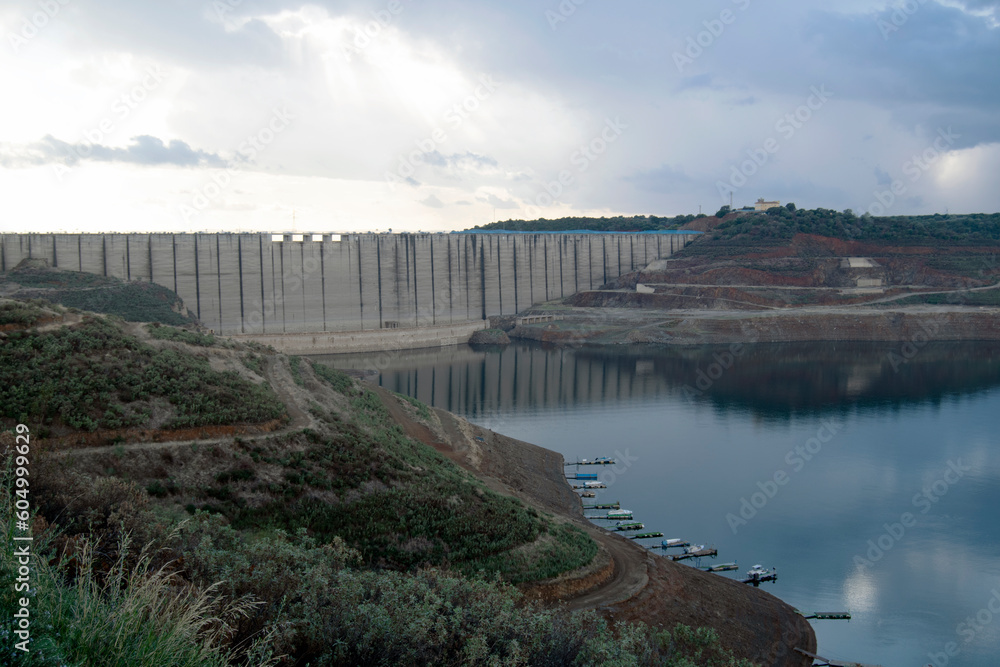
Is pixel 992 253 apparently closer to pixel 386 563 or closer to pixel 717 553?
pixel 717 553

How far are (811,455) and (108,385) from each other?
2624cm

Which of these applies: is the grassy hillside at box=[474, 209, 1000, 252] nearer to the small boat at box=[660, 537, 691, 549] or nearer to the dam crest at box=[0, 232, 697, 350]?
the dam crest at box=[0, 232, 697, 350]

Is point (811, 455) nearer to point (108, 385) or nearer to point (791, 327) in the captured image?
point (108, 385)

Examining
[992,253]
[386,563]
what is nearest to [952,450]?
[386,563]

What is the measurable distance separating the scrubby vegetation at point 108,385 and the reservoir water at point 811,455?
1344cm

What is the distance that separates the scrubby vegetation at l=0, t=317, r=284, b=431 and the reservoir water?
44.1 ft

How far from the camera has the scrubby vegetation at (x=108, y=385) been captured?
1459 cm

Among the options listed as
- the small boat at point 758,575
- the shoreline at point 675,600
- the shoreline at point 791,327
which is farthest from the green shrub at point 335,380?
the shoreline at point 791,327

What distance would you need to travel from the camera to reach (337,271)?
63.5m

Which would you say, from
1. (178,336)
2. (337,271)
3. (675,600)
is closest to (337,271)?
(337,271)

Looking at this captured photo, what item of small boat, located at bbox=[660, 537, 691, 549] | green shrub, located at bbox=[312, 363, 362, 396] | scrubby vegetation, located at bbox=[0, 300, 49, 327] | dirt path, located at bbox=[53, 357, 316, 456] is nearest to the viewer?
dirt path, located at bbox=[53, 357, 316, 456]

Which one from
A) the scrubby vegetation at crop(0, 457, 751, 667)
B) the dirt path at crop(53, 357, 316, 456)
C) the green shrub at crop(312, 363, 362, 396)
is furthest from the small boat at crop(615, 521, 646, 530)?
the scrubby vegetation at crop(0, 457, 751, 667)

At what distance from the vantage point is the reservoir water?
61.6 ft

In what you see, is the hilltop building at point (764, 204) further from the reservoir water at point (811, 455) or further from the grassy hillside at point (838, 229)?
the reservoir water at point (811, 455)
